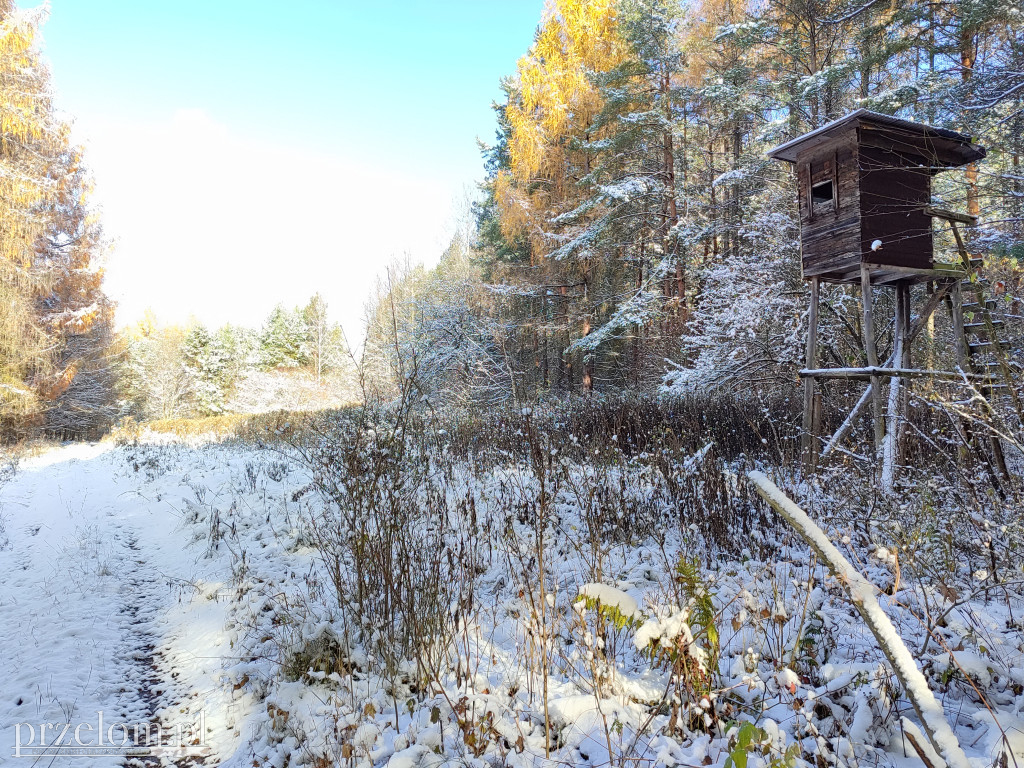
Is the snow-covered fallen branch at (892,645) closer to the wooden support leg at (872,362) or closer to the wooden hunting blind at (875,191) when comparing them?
the wooden support leg at (872,362)

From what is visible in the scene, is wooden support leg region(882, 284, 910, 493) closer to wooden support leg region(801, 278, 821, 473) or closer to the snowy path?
wooden support leg region(801, 278, 821, 473)

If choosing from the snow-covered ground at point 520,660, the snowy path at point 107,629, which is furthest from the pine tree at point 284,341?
the snow-covered ground at point 520,660

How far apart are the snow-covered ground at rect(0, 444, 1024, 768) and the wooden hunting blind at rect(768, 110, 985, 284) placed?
4247mm

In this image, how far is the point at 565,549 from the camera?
15.5ft

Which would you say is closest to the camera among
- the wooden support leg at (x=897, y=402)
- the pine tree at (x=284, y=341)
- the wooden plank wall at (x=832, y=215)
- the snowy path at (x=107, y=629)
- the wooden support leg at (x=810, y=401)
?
the snowy path at (x=107, y=629)

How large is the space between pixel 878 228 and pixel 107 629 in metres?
8.91

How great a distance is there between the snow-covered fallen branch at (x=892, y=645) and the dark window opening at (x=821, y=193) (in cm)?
757

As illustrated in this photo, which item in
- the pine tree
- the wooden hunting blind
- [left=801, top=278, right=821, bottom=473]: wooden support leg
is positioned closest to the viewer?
[left=801, top=278, right=821, bottom=473]: wooden support leg

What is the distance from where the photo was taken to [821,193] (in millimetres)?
7418

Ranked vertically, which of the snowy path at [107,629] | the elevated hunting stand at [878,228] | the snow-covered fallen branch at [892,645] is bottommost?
the snowy path at [107,629]

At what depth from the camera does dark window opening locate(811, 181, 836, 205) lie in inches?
287

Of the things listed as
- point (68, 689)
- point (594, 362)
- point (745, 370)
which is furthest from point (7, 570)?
point (594, 362)

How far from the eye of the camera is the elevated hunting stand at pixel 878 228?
6328 millimetres

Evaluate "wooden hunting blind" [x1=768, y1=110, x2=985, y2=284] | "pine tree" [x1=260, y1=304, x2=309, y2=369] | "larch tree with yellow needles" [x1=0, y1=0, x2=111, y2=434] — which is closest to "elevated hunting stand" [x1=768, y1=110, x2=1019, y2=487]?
"wooden hunting blind" [x1=768, y1=110, x2=985, y2=284]
